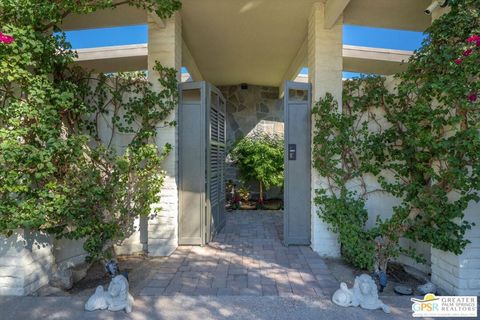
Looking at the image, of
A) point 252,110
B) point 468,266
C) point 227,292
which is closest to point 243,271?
point 227,292

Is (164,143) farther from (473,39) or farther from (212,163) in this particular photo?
(473,39)

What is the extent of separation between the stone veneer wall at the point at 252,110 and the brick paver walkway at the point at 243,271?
366cm

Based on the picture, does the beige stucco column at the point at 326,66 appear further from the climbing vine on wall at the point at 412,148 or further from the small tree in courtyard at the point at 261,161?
the small tree in courtyard at the point at 261,161

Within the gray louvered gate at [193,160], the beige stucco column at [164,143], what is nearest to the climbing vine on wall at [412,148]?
the gray louvered gate at [193,160]

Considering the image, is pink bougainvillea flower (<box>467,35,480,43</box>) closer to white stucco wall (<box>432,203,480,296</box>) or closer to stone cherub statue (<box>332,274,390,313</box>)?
white stucco wall (<box>432,203,480,296</box>)

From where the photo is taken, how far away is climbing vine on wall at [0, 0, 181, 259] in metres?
2.46

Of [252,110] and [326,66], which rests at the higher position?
[252,110]

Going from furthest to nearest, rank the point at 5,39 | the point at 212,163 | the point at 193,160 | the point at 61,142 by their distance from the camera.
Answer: the point at 212,163 < the point at 193,160 < the point at 61,142 < the point at 5,39

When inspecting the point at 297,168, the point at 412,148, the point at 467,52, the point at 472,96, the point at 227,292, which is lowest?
the point at 227,292

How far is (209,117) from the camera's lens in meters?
4.16

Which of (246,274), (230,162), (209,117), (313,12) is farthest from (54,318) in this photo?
(230,162)

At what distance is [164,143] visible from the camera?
3.76 metres

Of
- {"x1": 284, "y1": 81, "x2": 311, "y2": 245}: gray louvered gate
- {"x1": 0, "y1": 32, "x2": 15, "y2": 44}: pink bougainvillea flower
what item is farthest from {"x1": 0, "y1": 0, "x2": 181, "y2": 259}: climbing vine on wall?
{"x1": 284, "y1": 81, "x2": 311, "y2": 245}: gray louvered gate

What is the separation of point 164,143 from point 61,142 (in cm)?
133
